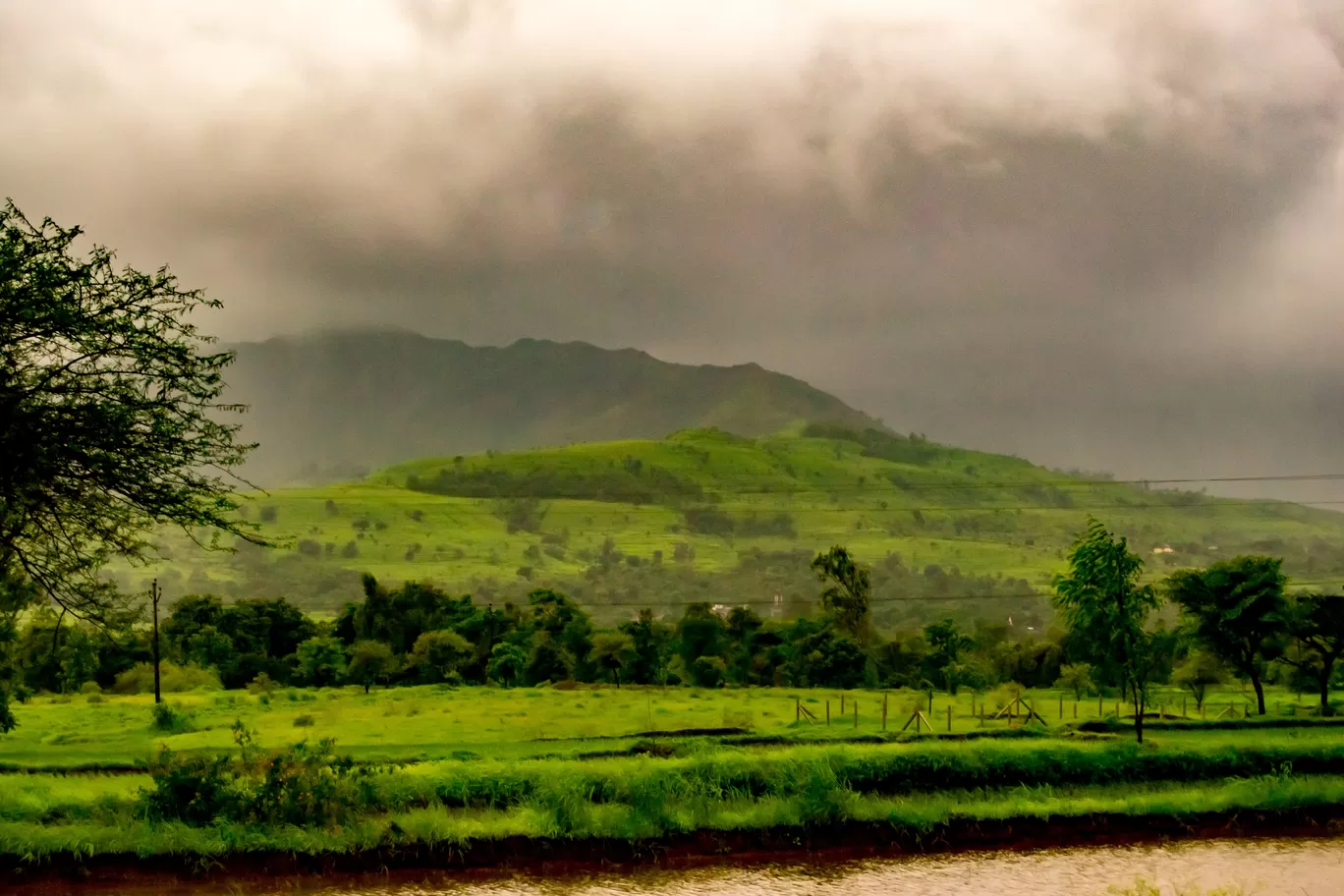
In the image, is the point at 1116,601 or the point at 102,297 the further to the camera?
the point at 1116,601

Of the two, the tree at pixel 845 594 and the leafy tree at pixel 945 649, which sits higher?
the tree at pixel 845 594

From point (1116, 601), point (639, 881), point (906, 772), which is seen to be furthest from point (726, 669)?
point (639, 881)

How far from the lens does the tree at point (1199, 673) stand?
231ft

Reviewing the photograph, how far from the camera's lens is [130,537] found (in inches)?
1192

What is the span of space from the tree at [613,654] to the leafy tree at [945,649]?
25.6 meters

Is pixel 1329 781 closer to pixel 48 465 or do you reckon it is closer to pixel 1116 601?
pixel 1116 601

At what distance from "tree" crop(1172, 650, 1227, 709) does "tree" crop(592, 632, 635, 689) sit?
39276 millimetres

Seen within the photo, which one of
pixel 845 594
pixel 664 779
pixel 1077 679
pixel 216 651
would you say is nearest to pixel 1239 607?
pixel 1077 679

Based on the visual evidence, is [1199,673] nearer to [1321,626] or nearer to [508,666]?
[1321,626]

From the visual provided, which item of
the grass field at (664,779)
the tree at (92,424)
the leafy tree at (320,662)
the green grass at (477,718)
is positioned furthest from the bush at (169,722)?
the leafy tree at (320,662)

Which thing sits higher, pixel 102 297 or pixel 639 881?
pixel 102 297

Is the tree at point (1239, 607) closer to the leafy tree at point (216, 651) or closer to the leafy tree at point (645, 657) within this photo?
the leafy tree at point (645, 657)

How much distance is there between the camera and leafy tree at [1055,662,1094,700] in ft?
263

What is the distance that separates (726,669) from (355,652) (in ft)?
98.6
